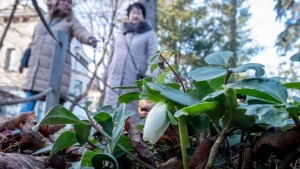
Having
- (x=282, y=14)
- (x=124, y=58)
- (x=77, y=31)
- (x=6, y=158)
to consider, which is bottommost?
(x=6, y=158)

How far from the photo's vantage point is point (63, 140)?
37cm

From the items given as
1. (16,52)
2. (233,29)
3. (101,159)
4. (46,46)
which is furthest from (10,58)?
(101,159)

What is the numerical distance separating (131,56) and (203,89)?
7.67 ft

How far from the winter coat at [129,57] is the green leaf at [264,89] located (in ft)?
7.82

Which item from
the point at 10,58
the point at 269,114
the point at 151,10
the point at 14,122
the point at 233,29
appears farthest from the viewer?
the point at 233,29

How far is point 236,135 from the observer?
41cm

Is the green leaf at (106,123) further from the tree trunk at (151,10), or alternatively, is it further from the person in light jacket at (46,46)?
the tree trunk at (151,10)

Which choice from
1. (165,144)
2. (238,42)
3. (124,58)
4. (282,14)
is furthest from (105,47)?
(238,42)

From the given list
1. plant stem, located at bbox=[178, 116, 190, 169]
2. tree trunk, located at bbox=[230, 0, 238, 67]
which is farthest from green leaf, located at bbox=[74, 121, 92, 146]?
tree trunk, located at bbox=[230, 0, 238, 67]

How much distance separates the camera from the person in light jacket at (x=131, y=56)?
2.73 m

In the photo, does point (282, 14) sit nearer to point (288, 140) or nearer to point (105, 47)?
point (105, 47)

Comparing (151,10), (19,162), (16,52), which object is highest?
(151,10)

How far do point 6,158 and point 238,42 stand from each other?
1004cm

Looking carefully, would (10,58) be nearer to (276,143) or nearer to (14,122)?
(14,122)
